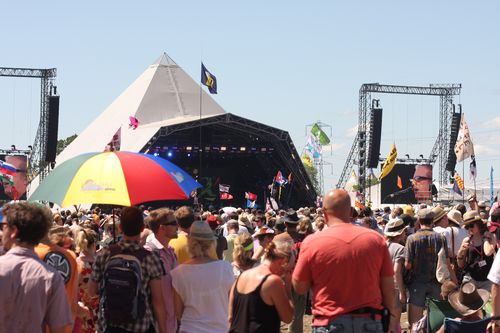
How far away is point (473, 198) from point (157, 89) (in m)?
45.2

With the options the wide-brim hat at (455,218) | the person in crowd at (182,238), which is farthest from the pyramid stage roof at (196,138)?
the person in crowd at (182,238)

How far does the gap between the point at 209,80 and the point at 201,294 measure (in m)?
31.9

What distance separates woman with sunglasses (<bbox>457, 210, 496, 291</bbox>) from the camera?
10.2 m

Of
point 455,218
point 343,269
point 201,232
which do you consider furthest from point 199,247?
point 455,218

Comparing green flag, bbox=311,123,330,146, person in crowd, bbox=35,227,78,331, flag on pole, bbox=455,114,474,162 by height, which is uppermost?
green flag, bbox=311,123,330,146

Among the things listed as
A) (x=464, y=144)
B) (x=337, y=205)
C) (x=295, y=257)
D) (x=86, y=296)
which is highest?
(x=464, y=144)

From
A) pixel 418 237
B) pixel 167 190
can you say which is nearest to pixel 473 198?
pixel 418 237

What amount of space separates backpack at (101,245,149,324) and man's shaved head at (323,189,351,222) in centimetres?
133

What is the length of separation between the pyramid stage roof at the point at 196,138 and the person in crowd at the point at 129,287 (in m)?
35.8

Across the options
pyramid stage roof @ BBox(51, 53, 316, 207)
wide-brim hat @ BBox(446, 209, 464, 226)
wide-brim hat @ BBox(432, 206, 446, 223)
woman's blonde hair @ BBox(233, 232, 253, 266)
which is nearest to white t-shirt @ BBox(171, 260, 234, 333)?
woman's blonde hair @ BBox(233, 232, 253, 266)

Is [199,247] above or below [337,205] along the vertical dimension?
below

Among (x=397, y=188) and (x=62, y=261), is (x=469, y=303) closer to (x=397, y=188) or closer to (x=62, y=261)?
(x=62, y=261)

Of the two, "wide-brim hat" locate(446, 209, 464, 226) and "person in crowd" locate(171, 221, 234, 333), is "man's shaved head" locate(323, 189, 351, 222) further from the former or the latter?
"wide-brim hat" locate(446, 209, 464, 226)

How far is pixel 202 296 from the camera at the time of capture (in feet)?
23.2
